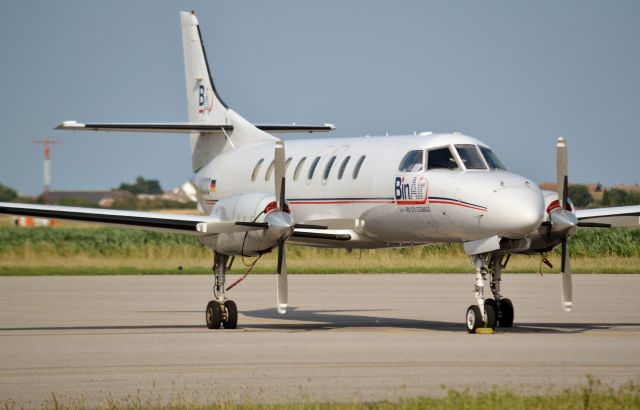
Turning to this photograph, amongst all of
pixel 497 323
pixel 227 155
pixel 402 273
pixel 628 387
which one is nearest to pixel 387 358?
pixel 628 387

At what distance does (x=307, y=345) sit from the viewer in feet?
54.7

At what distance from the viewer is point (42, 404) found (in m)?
11.3

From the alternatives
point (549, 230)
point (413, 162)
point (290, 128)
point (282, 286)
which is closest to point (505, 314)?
point (549, 230)

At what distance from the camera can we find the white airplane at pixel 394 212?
18016 mm

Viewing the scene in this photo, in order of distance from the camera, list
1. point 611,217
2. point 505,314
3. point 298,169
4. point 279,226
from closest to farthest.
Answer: point 279,226
point 505,314
point 611,217
point 298,169

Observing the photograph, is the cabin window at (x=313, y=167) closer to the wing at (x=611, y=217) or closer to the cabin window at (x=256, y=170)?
the cabin window at (x=256, y=170)

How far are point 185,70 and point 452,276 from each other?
39.3 ft

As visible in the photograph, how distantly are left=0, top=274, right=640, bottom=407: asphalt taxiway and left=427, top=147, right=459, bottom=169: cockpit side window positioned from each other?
9.13 feet

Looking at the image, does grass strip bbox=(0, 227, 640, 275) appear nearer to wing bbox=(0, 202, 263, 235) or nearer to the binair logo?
the binair logo

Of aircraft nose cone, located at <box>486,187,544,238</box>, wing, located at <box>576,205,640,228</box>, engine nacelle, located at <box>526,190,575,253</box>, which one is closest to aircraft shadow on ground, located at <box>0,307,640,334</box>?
engine nacelle, located at <box>526,190,575,253</box>

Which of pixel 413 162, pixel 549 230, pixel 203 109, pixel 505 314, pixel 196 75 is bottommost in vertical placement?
pixel 505 314

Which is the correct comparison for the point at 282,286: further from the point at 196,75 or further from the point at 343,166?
the point at 196,75

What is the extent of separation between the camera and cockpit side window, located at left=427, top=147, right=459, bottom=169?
18.9 m

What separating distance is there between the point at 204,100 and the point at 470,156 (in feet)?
31.9
